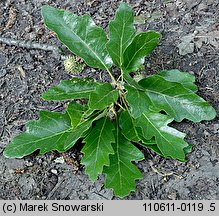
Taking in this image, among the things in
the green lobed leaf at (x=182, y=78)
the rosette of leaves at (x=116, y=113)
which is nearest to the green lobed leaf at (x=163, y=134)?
the rosette of leaves at (x=116, y=113)

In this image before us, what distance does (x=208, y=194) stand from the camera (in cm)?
188

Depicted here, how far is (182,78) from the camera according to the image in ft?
6.75

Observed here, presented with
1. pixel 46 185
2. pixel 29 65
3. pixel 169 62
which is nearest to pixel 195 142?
pixel 169 62

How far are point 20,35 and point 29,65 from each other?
0.24 meters

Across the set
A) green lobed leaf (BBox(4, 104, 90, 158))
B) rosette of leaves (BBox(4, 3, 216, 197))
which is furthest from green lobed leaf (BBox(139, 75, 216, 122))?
green lobed leaf (BBox(4, 104, 90, 158))

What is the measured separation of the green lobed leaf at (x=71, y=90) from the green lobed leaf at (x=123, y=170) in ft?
0.90

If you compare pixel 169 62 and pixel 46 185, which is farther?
pixel 169 62

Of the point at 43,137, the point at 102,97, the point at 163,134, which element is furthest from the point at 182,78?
the point at 43,137

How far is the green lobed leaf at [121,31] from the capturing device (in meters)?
1.90

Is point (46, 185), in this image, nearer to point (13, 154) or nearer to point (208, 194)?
point (13, 154)

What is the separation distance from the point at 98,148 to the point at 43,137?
0.88 ft

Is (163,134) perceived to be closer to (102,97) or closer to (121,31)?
(102,97)

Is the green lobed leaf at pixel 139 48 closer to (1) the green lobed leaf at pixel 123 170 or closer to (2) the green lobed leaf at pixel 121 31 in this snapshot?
(2) the green lobed leaf at pixel 121 31

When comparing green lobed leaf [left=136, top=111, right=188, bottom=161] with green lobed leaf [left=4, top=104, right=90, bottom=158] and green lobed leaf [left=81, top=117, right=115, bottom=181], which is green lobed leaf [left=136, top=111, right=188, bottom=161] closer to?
green lobed leaf [left=81, top=117, right=115, bottom=181]
